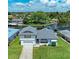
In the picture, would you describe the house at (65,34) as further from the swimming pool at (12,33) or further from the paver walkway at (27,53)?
the swimming pool at (12,33)

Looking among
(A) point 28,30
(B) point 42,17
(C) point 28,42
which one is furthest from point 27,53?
(B) point 42,17

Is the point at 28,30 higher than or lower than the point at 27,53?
higher

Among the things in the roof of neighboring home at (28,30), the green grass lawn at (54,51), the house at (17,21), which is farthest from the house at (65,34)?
the house at (17,21)

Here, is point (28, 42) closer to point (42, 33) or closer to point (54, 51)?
point (42, 33)

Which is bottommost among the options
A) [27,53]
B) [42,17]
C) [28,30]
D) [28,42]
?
[27,53]

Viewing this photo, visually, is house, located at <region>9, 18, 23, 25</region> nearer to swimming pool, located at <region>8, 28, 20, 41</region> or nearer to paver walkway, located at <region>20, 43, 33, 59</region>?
swimming pool, located at <region>8, 28, 20, 41</region>
